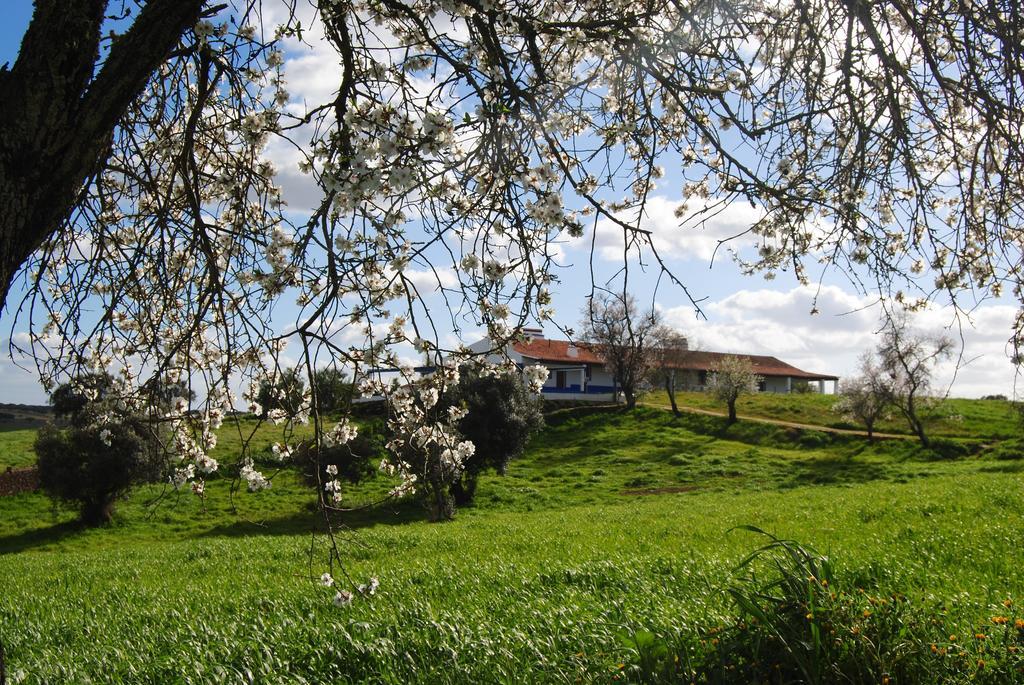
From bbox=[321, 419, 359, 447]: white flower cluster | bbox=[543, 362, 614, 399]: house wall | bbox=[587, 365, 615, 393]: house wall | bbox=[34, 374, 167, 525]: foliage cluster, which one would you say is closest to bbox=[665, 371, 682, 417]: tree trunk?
bbox=[543, 362, 614, 399]: house wall

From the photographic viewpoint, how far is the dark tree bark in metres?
3.31

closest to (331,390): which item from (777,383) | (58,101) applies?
(58,101)

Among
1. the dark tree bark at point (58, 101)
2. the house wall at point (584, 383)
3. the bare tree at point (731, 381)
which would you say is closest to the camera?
the dark tree bark at point (58, 101)

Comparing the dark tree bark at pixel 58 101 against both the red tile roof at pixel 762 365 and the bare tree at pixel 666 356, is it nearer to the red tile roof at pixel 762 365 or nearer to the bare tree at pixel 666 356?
the bare tree at pixel 666 356

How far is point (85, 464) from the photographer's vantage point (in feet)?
82.5

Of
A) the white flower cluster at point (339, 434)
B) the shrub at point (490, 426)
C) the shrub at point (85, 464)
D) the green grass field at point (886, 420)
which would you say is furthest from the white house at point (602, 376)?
the white flower cluster at point (339, 434)

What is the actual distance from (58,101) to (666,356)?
53.0 metres

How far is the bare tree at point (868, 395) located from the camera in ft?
128

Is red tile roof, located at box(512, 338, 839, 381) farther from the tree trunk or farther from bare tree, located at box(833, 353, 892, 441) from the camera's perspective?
bare tree, located at box(833, 353, 892, 441)

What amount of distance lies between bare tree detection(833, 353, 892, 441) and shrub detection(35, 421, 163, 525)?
34.4 meters

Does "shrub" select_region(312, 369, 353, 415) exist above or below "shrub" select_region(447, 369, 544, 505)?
above

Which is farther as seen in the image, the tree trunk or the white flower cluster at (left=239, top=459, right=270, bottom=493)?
the tree trunk

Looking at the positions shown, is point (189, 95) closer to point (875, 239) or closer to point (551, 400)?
point (875, 239)

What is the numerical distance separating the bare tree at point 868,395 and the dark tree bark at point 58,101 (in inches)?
1604
